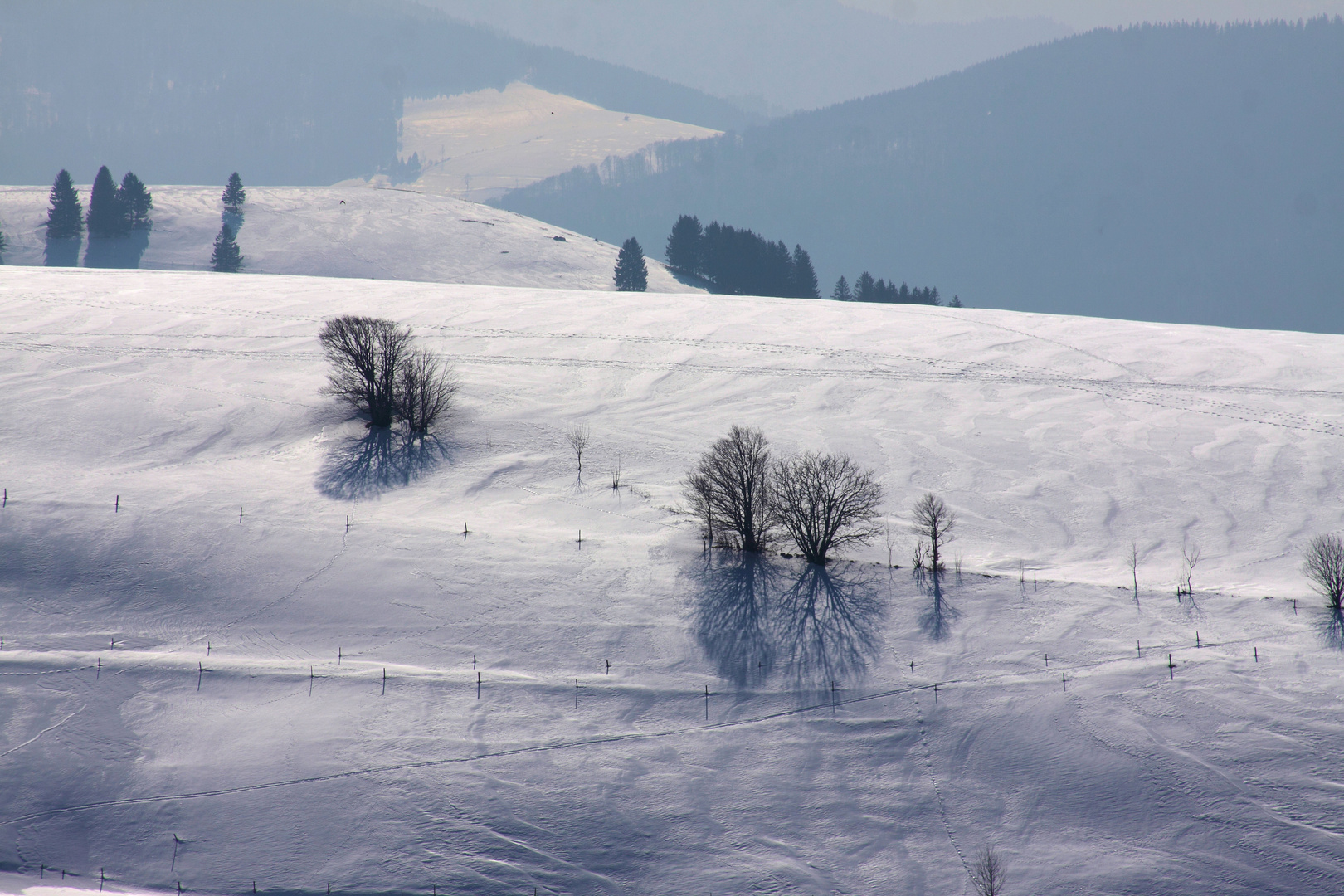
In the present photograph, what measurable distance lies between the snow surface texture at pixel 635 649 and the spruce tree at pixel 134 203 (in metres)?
61.6

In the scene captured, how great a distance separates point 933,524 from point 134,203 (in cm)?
10246

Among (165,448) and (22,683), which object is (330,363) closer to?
(165,448)

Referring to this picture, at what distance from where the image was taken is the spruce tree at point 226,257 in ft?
294

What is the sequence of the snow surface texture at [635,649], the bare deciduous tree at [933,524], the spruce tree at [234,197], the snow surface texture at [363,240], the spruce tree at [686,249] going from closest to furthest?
1. the snow surface texture at [635,649]
2. the bare deciduous tree at [933,524]
3. the snow surface texture at [363,240]
4. the spruce tree at [686,249]
5. the spruce tree at [234,197]

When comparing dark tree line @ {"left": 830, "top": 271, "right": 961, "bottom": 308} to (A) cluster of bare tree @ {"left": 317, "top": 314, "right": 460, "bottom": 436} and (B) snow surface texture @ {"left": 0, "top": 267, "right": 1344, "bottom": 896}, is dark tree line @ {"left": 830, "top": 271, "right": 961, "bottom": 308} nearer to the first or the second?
(B) snow surface texture @ {"left": 0, "top": 267, "right": 1344, "bottom": 896}

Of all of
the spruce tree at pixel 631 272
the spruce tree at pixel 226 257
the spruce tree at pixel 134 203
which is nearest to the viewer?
the spruce tree at pixel 226 257

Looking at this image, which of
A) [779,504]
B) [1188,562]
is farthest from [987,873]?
[1188,562]

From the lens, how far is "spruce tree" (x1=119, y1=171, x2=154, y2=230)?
98.7 meters

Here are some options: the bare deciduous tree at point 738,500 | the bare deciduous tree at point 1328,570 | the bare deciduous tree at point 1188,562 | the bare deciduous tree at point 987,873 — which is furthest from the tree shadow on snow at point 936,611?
the bare deciduous tree at point 1328,570

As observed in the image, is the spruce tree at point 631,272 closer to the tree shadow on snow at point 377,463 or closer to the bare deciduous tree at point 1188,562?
the tree shadow on snow at point 377,463

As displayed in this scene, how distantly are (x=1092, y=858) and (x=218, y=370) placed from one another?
43553 millimetres

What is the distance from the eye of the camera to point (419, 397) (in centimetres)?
4175

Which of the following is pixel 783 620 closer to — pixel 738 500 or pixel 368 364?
pixel 738 500

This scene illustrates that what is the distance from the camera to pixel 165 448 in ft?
124
